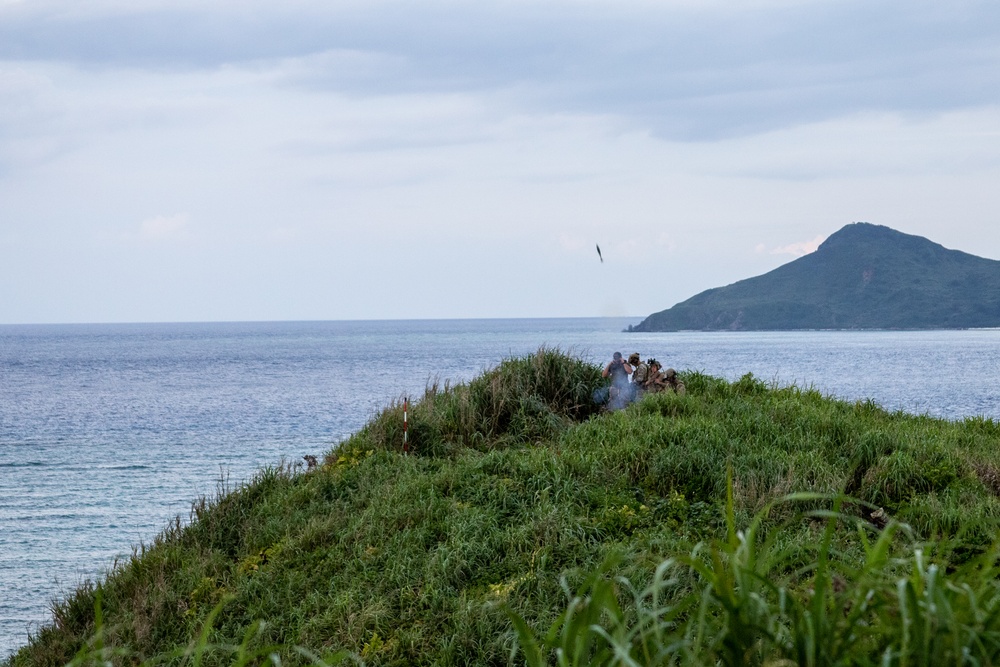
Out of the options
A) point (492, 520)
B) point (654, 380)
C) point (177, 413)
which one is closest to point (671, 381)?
point (654, 380)

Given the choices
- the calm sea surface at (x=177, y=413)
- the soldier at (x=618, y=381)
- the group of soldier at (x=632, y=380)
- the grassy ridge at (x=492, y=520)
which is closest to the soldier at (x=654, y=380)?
the group of soldier at (x=632, y=380)

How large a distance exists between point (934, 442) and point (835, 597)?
485 inches

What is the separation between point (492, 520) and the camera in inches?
468

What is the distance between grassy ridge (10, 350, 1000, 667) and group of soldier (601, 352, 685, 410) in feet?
3.55

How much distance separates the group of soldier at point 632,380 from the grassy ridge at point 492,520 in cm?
108

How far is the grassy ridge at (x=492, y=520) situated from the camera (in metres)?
10.1

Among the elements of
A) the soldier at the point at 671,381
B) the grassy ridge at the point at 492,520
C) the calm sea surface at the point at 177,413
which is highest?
the soldier at the point at 671,381

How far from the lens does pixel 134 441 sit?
52.1m

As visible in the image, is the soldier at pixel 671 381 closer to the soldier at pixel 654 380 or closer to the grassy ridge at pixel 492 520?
the soldier at pixel 654 380

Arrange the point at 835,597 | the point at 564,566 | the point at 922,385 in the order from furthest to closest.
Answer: the point at 922,385 < the point at 564,566 < the point at 835,597

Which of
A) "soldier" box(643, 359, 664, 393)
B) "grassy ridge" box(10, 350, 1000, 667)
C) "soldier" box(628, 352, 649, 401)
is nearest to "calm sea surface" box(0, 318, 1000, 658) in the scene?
"soldier" box(628, 352, 649, 401)

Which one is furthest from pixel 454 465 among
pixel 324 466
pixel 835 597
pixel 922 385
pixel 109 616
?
pixel 922 385

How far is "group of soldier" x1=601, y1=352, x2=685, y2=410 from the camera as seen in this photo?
1752 centimetres

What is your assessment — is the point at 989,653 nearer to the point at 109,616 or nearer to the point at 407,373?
the point at 109,616
